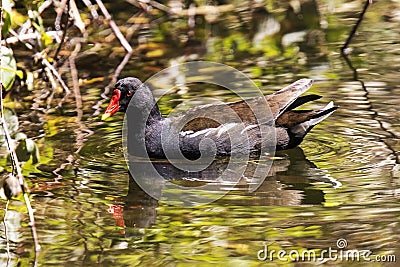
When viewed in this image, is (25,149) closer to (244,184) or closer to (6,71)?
(6,71)

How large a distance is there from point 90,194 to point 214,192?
812 millimetres

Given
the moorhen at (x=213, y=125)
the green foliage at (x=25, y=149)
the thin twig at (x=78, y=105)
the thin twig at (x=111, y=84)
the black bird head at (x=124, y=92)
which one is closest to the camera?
the green foliage at (x=25, y=149)

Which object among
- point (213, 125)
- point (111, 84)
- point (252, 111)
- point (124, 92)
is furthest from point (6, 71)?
point (111, 84)

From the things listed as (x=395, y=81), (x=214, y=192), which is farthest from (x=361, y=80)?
(x=214, y=192)

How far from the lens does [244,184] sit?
5.88 metres

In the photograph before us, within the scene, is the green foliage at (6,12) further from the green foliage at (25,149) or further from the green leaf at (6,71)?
the green foliage at (25,149)

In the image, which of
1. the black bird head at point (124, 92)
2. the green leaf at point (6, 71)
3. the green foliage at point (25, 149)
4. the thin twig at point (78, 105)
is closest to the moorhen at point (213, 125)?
the black bird head at point (124, 92)

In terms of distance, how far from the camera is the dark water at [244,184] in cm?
491

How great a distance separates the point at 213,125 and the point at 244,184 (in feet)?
2.88

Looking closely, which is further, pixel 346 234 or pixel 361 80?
pixel 361 80

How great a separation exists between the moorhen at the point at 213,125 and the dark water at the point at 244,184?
0.53 feet

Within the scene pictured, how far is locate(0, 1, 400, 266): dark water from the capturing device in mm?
4906

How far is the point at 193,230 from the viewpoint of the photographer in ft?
16.9

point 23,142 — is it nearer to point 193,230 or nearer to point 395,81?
point 193,230
